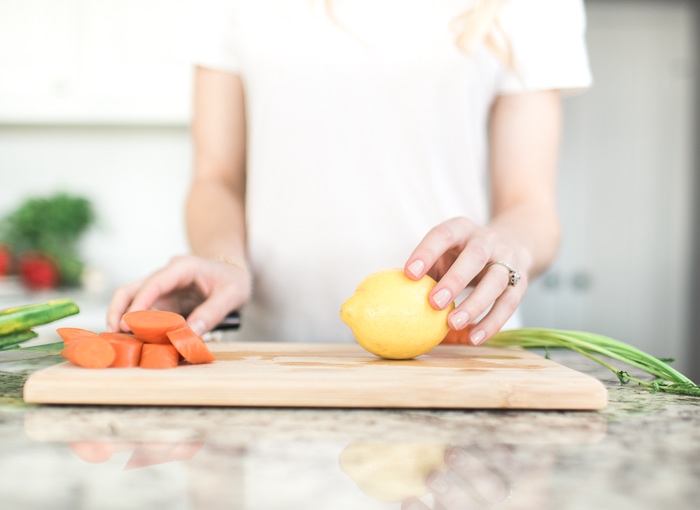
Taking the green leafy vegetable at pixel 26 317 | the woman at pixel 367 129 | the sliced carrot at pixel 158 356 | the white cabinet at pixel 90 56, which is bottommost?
the sliced carrot at pixel 158 356

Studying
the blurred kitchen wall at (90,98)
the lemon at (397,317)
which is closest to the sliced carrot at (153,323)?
the lemon at (397,317)

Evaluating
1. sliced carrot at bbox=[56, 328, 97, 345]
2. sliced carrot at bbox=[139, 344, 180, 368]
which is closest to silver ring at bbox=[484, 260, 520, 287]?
sliced carrot at bbox=[139, 344, 180, 368]

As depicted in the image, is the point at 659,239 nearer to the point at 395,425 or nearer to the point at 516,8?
Result: the point at 516,8

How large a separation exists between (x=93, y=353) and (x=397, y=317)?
37 cm

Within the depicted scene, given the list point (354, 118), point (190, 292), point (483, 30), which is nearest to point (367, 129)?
point (354, 118)

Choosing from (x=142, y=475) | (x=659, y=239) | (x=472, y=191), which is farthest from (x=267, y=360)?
(x=659, y=239)

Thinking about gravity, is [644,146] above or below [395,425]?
above

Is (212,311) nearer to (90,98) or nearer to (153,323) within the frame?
(153,323)

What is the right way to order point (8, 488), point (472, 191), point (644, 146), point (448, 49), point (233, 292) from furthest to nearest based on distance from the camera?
point (644, 146) < point (472, 191) < point (448, 49) < point (233, 292) < point (8, 488)

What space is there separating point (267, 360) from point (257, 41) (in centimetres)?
78

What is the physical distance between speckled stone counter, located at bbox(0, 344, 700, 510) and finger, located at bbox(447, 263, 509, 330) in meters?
0.17

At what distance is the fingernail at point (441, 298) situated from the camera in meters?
0.90

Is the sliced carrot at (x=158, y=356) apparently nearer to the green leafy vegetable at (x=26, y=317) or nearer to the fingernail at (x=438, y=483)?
the green leafy vegetable at (x=26, y=317)

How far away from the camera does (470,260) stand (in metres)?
0.93
